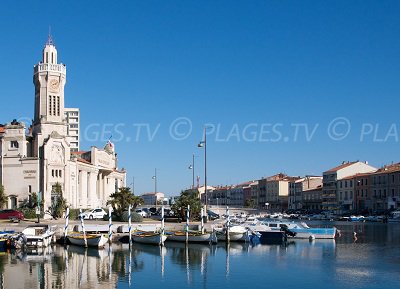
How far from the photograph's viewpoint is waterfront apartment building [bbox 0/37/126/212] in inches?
3132

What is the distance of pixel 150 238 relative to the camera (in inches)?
2303

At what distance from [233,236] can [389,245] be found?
1627 cm

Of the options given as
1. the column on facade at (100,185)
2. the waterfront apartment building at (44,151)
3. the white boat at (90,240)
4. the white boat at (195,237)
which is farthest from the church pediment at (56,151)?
the white boat at (195,237)

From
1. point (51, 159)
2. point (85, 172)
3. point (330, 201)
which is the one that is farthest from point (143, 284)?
point (330, 201)

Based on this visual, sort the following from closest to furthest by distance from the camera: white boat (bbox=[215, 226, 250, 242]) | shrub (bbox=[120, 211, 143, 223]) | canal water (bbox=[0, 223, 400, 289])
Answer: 1. canal water (bbox=[0, 223, 400, 289])
2. white boat (bbox=[215, 226, 250, 242])
3. shrub (bbox=[120, 211, 143, 223])

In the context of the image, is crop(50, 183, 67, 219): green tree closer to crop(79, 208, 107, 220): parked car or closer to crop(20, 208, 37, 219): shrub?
crop(79, 208, 107, 220): parked car

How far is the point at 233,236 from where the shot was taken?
61.9 metres

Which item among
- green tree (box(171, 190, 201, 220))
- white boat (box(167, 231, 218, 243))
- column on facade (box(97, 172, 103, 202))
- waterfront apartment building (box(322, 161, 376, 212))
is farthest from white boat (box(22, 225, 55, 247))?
waterfront apartment building (box(322, 161, 376, 212))

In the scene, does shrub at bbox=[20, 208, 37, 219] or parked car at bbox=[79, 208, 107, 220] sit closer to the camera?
shrub at bbox=[20, 208, 37, 219]

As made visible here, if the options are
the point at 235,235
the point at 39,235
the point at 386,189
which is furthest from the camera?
the point at 386,189

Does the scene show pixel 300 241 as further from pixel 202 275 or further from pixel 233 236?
pixel 202 275

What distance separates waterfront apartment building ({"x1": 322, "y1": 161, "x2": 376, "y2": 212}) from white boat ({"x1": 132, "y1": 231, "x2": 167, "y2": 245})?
112 metres

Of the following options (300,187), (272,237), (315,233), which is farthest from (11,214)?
(300,187)

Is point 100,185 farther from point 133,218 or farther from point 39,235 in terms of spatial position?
point 39,235
